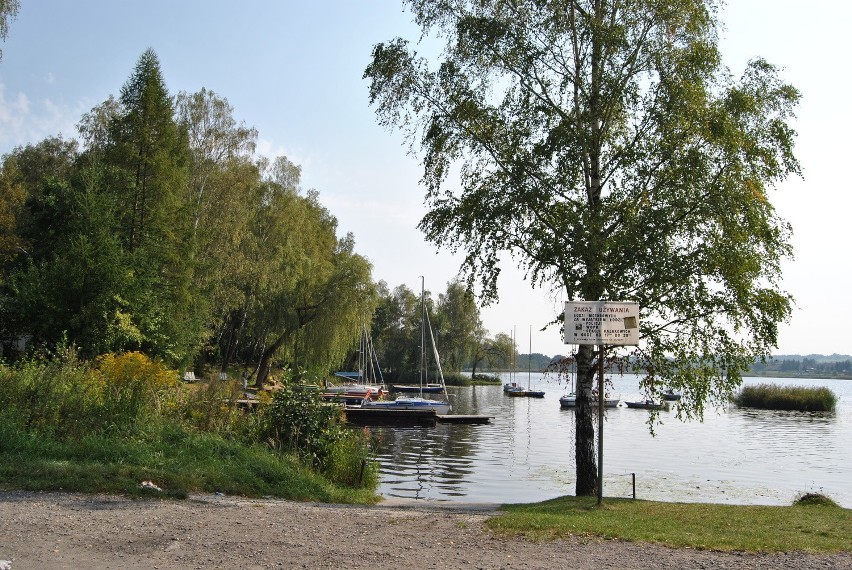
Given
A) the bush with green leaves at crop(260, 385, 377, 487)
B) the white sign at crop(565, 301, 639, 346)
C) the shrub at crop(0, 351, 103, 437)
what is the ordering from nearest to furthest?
1. the white sign at crop(565, 301, 639, 346)
2. the shrub at crop(0, 351, 103, 437)
3. the bush with green leaves at crop(260, 385, 377, 487)

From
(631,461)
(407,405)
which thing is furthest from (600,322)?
(407,405)

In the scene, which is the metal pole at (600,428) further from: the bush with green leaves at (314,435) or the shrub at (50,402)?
the shrub at (50,402)

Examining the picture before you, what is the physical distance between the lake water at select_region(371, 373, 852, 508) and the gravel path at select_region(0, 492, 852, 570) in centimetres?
861

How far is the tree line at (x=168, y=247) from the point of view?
85.1 ft

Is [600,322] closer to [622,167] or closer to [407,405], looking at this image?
[622,167]

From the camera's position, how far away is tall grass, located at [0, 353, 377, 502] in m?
10.5

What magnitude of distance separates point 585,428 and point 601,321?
3189mm

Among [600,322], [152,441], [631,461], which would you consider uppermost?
[600,322]

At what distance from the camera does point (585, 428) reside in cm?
1366

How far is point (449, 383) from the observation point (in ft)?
315

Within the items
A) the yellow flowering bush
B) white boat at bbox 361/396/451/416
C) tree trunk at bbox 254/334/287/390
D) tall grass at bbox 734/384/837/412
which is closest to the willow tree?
the yellow flowering bush

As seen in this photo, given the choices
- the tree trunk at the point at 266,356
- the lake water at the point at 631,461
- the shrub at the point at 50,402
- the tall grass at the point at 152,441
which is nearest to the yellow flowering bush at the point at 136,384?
the tall grass at the point at 152,441

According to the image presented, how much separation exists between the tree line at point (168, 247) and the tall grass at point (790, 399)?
34438mm

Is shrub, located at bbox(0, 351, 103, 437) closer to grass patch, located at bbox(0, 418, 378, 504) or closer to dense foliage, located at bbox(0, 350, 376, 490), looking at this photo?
dense foliage, located at bbox(0, 350, 376, 490)
